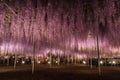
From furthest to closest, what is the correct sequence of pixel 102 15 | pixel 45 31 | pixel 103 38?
pixel 103 38 < pixel 45 31 < pixel 102 15

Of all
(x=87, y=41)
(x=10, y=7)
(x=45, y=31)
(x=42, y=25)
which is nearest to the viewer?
(x=10, y=7)

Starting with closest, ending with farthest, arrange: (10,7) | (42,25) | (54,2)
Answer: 1. (10,7)
2. (54,2)
3. (42,25)

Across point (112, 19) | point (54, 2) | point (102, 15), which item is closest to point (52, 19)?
point (54, 2)

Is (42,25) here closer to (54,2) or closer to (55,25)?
(55,25)

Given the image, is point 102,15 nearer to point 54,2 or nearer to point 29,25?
point 54,2

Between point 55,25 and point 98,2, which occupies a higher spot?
point 98,2

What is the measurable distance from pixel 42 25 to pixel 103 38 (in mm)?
9237

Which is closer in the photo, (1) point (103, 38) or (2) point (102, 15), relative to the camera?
(2) point (102, 15)

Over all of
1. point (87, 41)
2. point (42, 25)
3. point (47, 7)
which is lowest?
point (87, 41)

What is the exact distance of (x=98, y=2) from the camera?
11719mm

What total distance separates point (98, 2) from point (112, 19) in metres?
3.49

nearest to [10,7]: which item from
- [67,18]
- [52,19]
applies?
[52,19]

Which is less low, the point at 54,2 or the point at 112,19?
the point at 54,2

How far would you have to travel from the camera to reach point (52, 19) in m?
14.6
